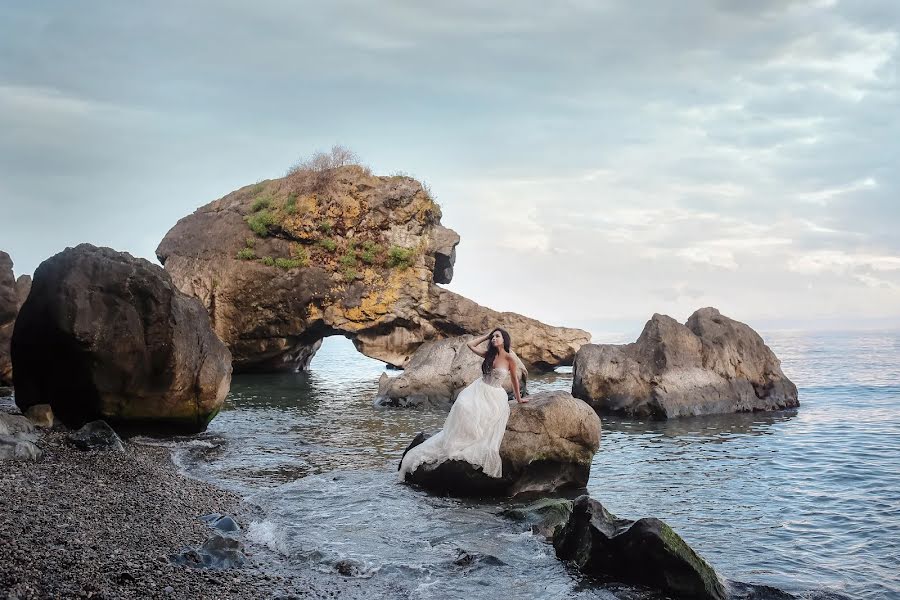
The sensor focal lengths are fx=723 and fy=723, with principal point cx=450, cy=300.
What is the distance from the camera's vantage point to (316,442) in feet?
71.8

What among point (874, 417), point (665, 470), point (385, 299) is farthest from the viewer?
point (385, 299)

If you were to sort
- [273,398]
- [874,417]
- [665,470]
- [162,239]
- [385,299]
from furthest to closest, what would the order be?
[162,239]
[385,299]
[273,398]
[874,417]
[665,470]

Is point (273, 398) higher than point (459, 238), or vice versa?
point (459, 238)

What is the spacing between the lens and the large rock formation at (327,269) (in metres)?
40.4

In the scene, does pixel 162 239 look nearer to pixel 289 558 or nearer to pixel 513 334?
pixel 513 334

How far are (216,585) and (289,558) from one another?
1.85 metres

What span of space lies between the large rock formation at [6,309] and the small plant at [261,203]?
13.9m

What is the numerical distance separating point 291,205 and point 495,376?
1090 inches

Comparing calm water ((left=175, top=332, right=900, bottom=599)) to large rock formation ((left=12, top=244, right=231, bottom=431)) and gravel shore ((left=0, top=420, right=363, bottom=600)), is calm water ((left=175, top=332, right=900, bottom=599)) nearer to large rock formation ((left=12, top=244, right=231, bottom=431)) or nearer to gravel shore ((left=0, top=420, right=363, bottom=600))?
gravel shore ((left=0, top=420, right=363, bottom=600))

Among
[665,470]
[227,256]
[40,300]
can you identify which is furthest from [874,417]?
[227,256]

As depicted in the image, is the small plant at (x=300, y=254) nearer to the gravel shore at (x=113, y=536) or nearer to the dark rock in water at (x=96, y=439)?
the dark rock in water at (x=96, y=439)

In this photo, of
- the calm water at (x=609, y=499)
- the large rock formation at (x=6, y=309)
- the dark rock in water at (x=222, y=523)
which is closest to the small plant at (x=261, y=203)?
the large rock formation at (x=6, y=309)

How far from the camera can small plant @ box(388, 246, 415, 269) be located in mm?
40844

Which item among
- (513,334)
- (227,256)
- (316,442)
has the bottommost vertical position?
(316,442)
